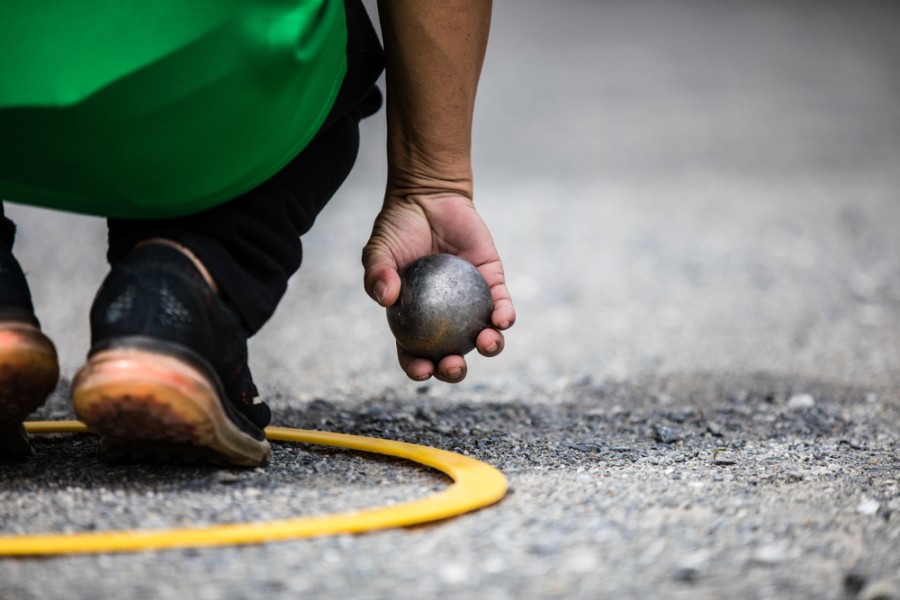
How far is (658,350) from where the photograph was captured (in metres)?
4.18

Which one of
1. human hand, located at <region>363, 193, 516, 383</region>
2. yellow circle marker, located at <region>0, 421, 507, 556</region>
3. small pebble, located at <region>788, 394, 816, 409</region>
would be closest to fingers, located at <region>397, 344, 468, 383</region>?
human hand, located at <region>363, 193, 516, 383</region>

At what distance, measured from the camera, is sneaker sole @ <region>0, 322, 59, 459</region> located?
183 centimetres

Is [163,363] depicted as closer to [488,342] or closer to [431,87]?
[488,342]

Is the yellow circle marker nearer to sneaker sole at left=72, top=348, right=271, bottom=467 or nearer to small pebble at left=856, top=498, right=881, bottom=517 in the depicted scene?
sneaker sole at left=72, top=348, right=271, bottom=467

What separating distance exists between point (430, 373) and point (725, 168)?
780cm

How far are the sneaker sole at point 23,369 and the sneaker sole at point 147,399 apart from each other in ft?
0.41

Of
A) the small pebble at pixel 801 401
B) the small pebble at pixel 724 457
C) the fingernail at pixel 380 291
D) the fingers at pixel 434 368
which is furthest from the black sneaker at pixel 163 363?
the small pebble at pixel 801 401

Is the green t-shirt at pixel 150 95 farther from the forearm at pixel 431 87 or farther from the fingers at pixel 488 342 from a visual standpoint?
the fingers at pixel 488 342

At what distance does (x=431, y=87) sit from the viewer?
238 centimetres

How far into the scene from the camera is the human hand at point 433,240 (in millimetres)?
2428

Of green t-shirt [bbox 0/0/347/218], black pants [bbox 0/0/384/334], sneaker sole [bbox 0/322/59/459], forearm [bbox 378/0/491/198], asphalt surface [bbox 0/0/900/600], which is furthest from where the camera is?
forearm [bbox 378/0/491/198]

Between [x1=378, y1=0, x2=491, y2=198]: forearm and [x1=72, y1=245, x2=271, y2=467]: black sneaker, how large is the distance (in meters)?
0.72

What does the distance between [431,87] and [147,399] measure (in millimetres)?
1019

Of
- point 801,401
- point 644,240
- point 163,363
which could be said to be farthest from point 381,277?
point 644,240
